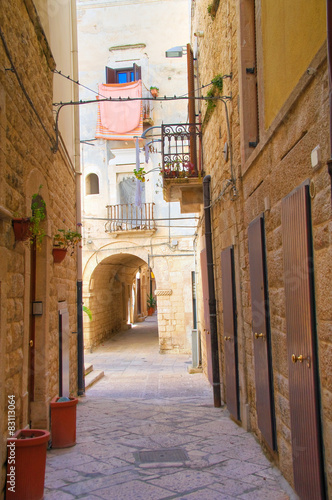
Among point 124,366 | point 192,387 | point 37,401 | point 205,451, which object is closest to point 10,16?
point 37,401

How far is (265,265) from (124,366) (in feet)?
30.2

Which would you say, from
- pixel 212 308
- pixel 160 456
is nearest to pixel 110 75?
pixel 212 308

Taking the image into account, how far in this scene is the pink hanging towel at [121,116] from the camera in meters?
16.6

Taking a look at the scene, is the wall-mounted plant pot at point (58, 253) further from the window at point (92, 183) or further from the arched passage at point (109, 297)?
the window at point (92, 183)

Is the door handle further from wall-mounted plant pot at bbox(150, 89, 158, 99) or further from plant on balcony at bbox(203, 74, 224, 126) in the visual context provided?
wall-mounted plant pot at bbox(150, 89, 158, 99)

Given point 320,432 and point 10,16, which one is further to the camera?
point 10,16

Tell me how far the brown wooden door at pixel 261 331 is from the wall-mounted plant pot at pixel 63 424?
1.97 metres

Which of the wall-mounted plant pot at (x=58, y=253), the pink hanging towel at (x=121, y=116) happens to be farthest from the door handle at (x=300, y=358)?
the pink hanging towel at (x=121, y=116)

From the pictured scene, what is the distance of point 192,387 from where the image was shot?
29.0 feet

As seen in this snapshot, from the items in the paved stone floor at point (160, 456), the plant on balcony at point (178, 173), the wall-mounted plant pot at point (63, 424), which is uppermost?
the plant on balcony at point (178, 173)

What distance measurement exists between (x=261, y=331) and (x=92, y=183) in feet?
48.3

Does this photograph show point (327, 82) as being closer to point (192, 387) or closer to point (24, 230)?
point (24, 230)

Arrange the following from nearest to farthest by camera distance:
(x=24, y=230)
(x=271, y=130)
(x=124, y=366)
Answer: (x=271, y=130) < (x=24, y=230) < (x=124, y=366)

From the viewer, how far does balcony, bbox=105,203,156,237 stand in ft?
54.8
